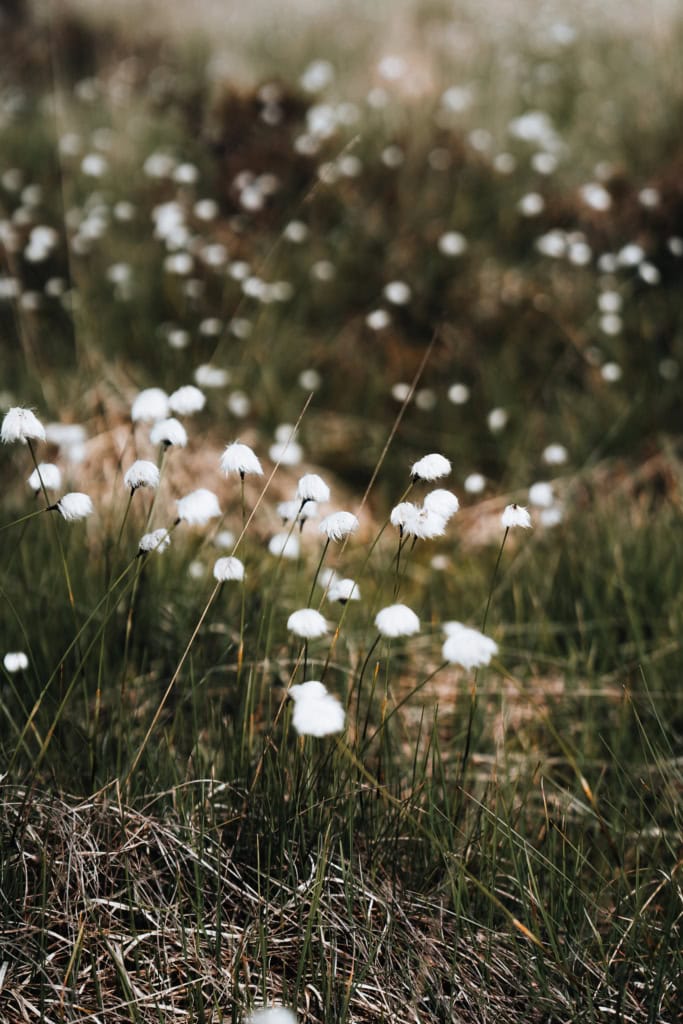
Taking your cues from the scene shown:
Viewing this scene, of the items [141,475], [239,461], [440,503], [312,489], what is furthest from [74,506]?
[440,503]

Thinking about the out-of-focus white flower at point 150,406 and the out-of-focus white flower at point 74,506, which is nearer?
the out-of-focus white flower at point 74,506

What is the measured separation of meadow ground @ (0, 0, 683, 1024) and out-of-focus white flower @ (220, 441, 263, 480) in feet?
0.05

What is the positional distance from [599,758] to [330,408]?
2453 millimetres

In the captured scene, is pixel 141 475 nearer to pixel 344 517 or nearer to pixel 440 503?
pixel 344 517

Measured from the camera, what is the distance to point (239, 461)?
1485 mm

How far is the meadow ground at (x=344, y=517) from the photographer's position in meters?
1.46

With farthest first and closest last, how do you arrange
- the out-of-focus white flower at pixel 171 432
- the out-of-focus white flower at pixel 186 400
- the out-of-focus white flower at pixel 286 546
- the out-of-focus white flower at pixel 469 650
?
the out-of-focus white flower at pixel 286 546 → the out-of-focus white flower at pixel 186 400 → the out-of-focus white flower at pixel 171 432 → the out-of-focus white flower at pixel 469 650

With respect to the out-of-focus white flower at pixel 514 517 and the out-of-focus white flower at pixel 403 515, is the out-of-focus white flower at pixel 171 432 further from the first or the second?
the out-of-focus white flower at pixel 514 517

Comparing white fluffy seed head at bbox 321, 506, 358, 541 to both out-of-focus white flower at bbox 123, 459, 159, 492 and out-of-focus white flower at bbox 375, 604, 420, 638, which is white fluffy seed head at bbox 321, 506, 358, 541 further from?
out-of-focus white flower at bbox 123, 459, 159, 492

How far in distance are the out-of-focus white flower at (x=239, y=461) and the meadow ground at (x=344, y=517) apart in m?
0.01

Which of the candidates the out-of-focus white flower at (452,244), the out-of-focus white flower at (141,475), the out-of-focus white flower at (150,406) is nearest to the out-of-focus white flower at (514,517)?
the out-of-focus white flower at (141,475)

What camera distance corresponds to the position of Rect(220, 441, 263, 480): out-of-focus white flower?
1.49 meters

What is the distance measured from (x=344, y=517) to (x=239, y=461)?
21 centimetres

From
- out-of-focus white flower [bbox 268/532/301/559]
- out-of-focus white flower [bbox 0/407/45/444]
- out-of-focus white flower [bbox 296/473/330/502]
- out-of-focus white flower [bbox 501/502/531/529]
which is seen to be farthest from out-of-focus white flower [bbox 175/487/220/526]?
out-of-focus white flower [bbox 501/502/531/529]
